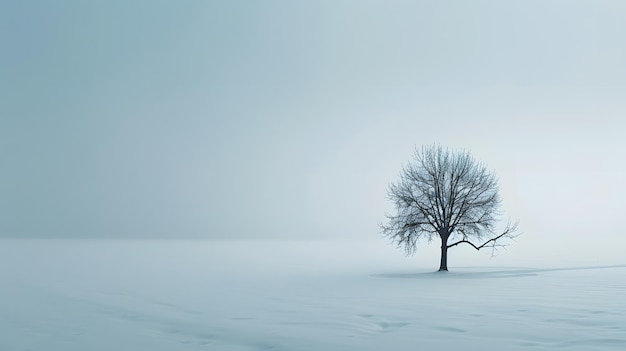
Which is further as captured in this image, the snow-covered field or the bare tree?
the bare tree

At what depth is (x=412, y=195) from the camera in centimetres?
4331

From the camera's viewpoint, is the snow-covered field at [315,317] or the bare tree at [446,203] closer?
the snow-covered field at [315,317]

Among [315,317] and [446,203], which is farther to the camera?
[446,203]

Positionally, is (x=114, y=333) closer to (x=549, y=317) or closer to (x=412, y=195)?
(x=549, y=317)

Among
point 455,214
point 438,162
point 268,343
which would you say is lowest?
point 268,343

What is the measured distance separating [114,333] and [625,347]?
12.3 meters

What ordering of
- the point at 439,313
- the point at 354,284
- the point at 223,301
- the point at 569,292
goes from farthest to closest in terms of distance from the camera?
1. the point at 354,284
2. the point at 569,292
3. the point at 223,301
4. the point at 439,313

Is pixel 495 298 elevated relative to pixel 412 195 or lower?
lower

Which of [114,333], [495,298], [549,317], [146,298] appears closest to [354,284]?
[495,298]

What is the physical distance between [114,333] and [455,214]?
1330 inches

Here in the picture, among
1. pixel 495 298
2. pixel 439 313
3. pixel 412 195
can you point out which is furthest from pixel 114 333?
pixel 412 195

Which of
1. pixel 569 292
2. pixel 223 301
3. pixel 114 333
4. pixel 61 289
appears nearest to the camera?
pixel 114 333

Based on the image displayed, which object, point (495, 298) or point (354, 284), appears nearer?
point (495, 298)

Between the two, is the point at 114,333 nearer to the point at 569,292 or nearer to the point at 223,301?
the point at 223,301
